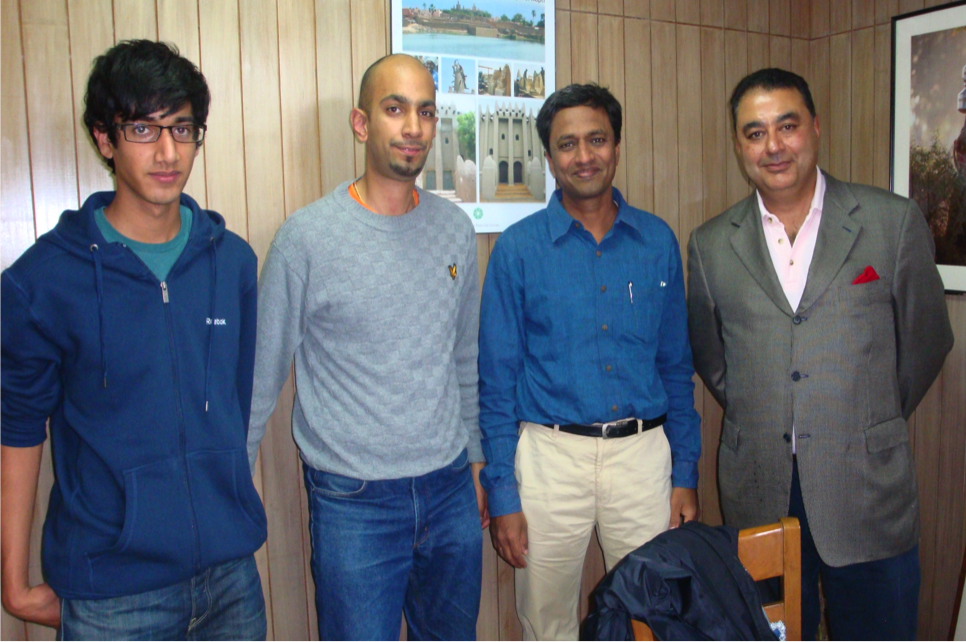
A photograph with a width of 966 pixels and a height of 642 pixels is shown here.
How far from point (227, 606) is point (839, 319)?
1664 mm

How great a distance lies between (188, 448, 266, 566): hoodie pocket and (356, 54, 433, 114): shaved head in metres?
0.90

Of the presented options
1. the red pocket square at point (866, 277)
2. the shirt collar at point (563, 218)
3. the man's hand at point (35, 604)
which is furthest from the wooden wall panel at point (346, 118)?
the red pocket square at point (866, 277)

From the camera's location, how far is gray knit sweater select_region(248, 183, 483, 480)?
161 cm

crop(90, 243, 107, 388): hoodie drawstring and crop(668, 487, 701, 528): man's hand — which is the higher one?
crop(90, 243, 107, 388): hoodie drawstring

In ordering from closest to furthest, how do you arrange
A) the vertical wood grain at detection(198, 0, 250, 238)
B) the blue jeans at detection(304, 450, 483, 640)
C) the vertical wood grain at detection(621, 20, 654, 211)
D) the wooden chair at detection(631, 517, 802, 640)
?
the wooden chair at detection(631, 517, 802, 640), the blue jeans at detection(304, 450, 483, 640), the vertical wood grain at detection(198, 0, 250, 238), the vertical wood grain at detection(621, 20, 654, 211)

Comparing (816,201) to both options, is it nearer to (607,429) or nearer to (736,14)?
(607,429)

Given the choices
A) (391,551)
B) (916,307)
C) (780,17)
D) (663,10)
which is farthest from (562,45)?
(391,551)

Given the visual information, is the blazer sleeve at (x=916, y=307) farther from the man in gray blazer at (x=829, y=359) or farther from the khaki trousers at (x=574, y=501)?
the khaki trousers at (x=574, y=501)

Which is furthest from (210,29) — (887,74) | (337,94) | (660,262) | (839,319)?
(887,74)

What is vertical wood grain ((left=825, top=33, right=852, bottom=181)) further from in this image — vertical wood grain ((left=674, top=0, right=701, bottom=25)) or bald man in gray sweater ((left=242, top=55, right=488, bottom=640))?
bald man in gray sweater ((left=242, top=55, right=488, bottom=640))

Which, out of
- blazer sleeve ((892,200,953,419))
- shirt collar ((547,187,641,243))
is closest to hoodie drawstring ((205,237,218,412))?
shirt collar ((547,187,641,243))

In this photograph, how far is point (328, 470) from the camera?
1.63 m

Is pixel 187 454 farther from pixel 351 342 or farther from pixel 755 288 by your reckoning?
pixel 755 288

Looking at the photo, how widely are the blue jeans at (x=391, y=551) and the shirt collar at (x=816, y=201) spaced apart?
3.74ft
